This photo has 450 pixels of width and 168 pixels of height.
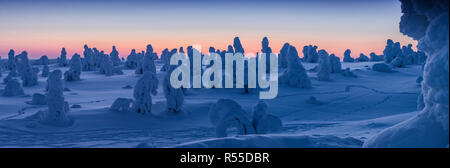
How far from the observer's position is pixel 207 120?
1930cm

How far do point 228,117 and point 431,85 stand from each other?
647 cm

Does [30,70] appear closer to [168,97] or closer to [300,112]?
[168,97]

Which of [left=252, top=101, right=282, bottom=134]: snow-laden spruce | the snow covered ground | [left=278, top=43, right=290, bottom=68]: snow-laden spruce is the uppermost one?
[left=278, top=43, right=290, bottom=68]: snow-laden spruce

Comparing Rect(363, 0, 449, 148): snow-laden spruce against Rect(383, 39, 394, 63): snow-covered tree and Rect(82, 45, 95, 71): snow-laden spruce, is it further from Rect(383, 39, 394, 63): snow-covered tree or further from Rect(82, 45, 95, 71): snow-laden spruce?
Rect(82, 45, 95, 71): snow-laden spruce

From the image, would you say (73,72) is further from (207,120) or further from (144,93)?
(207,120)

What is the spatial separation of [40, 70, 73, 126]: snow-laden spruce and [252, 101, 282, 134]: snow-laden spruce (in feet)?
32.6

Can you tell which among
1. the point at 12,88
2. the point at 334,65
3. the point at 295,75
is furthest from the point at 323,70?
the point at 12,88

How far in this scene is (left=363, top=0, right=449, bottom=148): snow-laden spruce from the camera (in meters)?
4.38

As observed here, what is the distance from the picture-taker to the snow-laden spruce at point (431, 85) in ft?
14.4

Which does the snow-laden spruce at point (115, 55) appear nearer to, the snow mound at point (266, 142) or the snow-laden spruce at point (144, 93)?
the snow-laden spruce at point (144, 93)

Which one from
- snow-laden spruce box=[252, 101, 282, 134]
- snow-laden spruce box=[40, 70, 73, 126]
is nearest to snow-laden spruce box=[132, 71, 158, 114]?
snow-laden spruce box=[40, 70, 73, 126]

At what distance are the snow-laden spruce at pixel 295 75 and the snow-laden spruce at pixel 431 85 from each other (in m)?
25.9

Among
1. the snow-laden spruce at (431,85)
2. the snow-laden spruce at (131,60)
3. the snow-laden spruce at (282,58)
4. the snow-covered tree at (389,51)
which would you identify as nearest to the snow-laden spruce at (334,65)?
the snow-laden spruce at (282,58)
